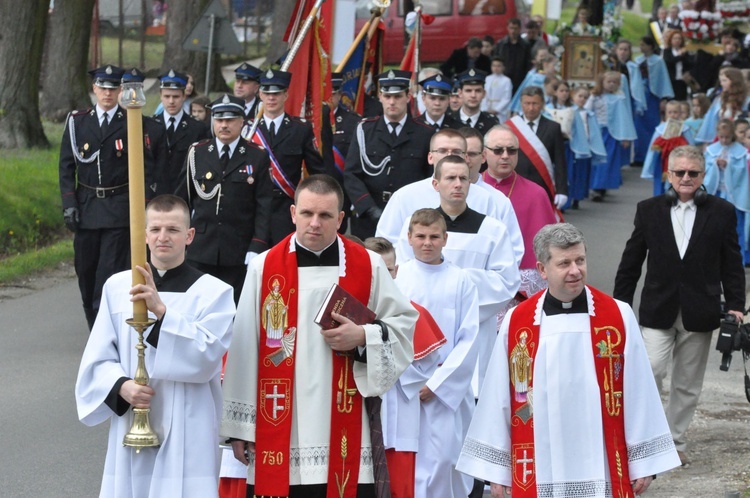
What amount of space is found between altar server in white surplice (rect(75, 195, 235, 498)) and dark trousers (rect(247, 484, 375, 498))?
1.05 feet

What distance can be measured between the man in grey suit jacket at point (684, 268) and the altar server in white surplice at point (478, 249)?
69 cm

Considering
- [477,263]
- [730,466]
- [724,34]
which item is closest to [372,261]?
[477,263]

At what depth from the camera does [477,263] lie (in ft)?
28.2

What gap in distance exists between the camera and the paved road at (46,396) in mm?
8570

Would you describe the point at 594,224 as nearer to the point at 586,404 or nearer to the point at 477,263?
the point at 477,263

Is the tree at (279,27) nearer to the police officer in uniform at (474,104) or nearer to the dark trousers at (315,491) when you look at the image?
the police officer in uniform at (474,104)

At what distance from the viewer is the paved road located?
857cm

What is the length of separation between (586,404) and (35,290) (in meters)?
9.30

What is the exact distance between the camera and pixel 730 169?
629 inches

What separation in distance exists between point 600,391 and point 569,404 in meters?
0.14

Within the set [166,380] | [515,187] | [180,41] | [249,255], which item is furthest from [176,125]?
[180,41]

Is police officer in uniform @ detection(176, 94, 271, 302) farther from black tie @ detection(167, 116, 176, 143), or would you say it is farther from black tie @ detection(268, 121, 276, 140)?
black tie @ detection(167, 116, 176, 143)

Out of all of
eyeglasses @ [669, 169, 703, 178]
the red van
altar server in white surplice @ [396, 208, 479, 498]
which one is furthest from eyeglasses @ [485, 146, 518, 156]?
the red van

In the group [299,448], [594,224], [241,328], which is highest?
[241,328]
